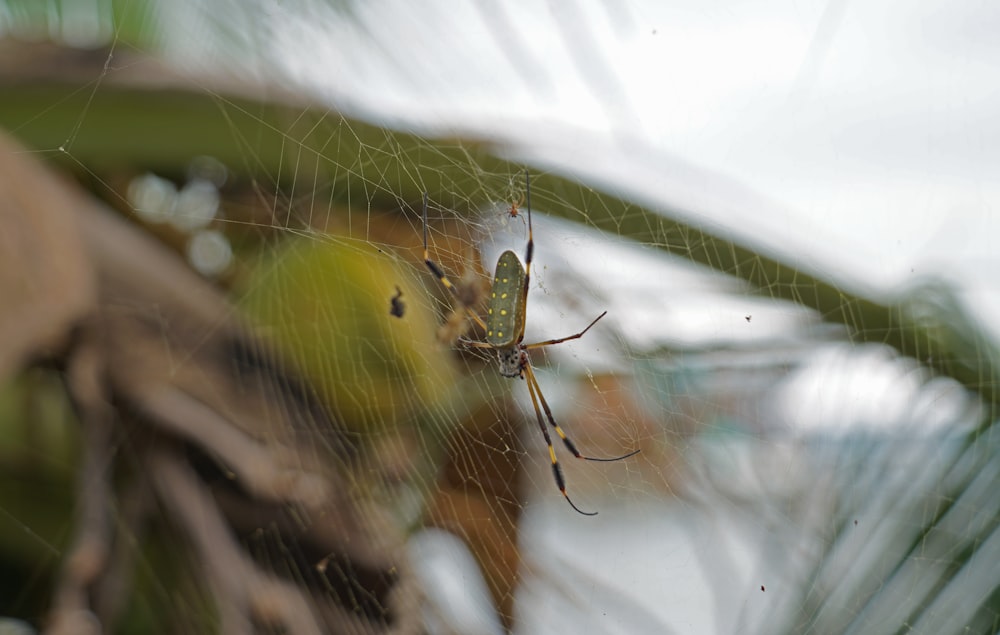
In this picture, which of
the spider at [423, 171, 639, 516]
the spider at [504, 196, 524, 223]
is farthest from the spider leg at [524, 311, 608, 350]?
the spider at [504, 196, 524, 223]

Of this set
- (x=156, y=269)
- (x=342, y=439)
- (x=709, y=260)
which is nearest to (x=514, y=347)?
(x=709, y=260)

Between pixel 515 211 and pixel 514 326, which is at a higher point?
pixel 515 211

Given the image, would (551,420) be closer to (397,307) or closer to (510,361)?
(510,361)

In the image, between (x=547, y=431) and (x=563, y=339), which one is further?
(x=547, y=431)

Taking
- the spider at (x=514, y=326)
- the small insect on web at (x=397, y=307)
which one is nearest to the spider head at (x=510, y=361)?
the spider at (x=514, y=326)

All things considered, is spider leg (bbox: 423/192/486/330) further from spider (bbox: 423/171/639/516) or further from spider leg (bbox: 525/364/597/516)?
spider leg (bbox: 525/364/597/516)

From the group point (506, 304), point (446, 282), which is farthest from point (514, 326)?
point (446, 282)

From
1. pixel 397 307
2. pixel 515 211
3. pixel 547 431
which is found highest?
pixel 515 211
